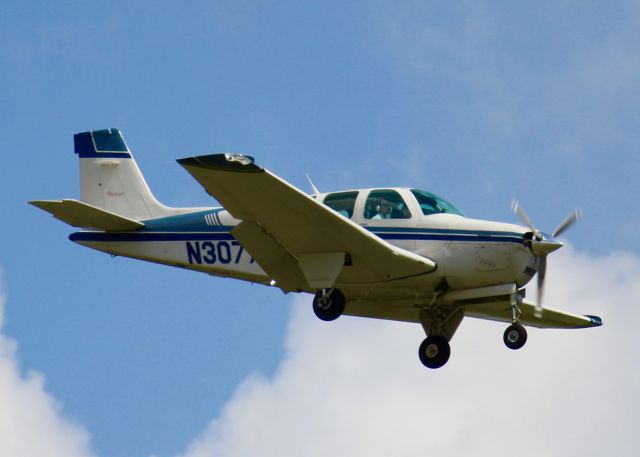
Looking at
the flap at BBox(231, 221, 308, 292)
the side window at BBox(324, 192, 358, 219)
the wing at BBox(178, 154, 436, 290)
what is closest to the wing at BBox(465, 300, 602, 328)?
the wing at BBox(178, 154, 436, 290)

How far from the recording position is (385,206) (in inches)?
762

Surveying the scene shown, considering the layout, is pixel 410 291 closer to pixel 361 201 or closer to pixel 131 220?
pixel 361 201

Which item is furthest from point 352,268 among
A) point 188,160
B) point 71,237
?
point 71,237

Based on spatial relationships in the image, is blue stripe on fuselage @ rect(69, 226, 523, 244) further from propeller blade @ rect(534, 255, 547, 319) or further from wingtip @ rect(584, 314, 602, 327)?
wingtip @ rect(584, 314, 602, 327)

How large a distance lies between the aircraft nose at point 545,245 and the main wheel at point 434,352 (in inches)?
101

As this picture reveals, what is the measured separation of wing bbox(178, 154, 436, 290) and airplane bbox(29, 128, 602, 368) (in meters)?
0.01

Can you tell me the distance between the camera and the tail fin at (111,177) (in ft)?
73.0

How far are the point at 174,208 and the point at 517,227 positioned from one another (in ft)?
20.0

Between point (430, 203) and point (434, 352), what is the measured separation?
260 centimetres

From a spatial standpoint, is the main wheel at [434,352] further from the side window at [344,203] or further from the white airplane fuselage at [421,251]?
the side window at [344,203]

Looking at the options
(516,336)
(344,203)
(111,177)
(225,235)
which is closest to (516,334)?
(516,336)

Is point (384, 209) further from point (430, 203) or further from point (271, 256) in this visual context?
point (271, 256)

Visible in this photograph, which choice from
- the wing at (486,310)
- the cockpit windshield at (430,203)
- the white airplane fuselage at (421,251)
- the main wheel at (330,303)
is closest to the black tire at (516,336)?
the wing at (486,310)

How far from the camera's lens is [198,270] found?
20719mm
